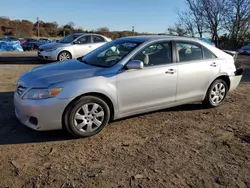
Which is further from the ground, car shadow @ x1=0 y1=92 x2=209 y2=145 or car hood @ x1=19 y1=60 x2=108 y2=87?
car hood @ x1=19 y1=60 x2=108 y2=87

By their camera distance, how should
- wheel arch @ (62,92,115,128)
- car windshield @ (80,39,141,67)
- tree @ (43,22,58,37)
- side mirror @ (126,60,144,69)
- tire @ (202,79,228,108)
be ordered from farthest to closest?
tree @ (43,22,58,37) → tire @ (202,79,228,108) → car windshield @ (80,39,141,67) → side mirror @ (126,60,144,69) → wheel arch @ (62,92,115,128)

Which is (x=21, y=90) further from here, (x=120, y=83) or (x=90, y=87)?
(x=120, y=83)

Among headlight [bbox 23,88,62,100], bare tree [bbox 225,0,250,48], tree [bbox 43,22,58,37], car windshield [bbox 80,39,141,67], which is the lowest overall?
headlight [bbox 23,88,62,100]

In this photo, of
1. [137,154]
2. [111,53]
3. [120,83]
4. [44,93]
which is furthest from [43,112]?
[111,53]

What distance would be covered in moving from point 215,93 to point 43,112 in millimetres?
3498

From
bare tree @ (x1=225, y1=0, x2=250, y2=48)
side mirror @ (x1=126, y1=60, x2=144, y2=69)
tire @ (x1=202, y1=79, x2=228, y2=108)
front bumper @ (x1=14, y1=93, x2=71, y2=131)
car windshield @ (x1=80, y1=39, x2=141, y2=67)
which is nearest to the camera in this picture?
front bumper @ (x1=14, y1=93, x2=71, y2=131)

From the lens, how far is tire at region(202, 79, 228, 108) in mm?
5332

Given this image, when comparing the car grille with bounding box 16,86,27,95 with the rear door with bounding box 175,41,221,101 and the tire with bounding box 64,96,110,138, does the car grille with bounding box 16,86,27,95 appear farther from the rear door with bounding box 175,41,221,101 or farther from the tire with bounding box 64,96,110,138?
the rear door with bounding box 175,41,221,101

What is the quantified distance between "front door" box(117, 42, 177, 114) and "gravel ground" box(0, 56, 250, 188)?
15.1 inches

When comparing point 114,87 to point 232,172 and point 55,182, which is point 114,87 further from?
point 232,172

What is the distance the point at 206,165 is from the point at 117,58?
2.17 m

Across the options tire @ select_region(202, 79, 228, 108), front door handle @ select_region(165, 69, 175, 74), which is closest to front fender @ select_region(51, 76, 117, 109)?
front door handle @ select_region(165, 69, 175, 74)

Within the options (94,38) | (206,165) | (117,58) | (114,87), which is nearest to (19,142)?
(114,87)

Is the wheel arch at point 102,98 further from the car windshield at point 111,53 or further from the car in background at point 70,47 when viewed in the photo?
the car in background at point 70,47
